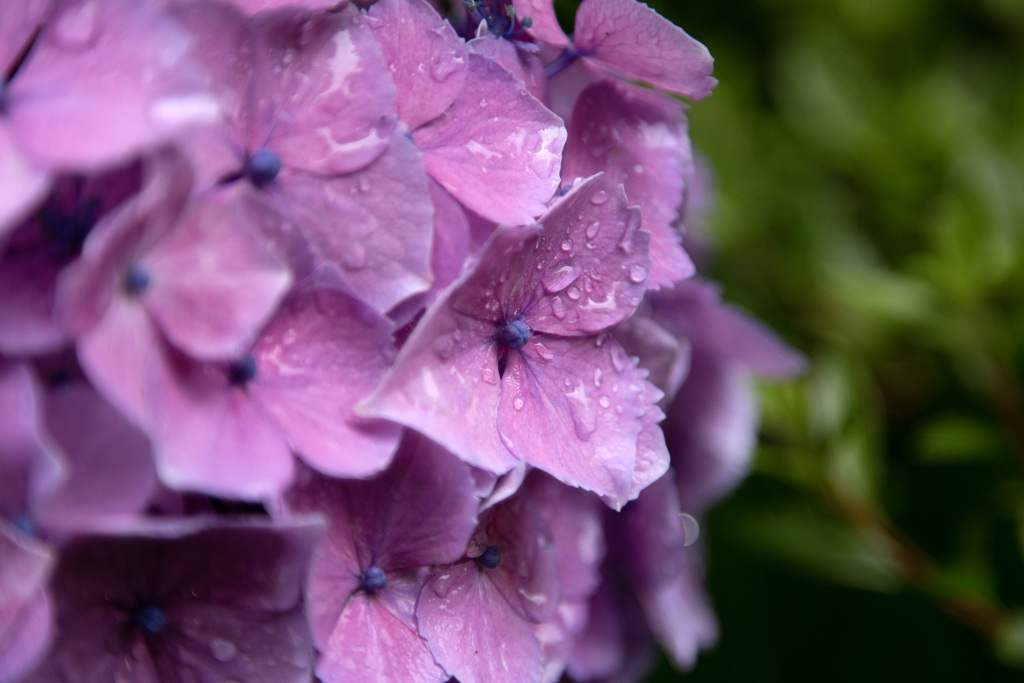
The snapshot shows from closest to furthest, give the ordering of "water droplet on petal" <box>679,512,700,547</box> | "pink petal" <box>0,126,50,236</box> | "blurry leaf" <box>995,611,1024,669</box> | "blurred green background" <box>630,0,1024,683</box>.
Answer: "pink petal" <box>0,126,50,236</box>
"water droplet on petal" <box>679,512,700,547</box>
"blurry leaf" <box>995,611,1024,669</box>
"blurred green background" <box>630,0,1024,683</box>

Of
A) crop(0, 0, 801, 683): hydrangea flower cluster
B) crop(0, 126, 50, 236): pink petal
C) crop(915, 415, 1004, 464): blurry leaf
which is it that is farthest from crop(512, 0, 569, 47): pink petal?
crop(915, 415, 1004, 464): blurry leaf

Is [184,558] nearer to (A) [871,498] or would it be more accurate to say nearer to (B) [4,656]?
(B) [4,656]

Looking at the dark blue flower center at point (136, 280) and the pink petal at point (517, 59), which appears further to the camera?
the pink petal at point (517, 59)

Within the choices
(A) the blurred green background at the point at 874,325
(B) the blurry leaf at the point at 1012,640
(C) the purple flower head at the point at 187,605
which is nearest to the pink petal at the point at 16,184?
(C) the purple flower head at the point at 187,605

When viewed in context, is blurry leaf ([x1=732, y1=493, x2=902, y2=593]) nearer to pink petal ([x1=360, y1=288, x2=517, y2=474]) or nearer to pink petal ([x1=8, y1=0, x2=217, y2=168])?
pink petal ([x1=360, y1=288, x2=517, y2=474])

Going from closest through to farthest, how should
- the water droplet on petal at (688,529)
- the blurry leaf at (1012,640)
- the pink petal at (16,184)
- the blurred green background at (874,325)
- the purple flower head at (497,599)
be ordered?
the pink petal at (16,184)
the purple flower head at (497,599)
the water droplet on petal at (688,529)
the blurry leaf at (1012,640)
the blurred green background at (874,325)

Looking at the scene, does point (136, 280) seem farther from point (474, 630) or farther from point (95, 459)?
point (474, 630)

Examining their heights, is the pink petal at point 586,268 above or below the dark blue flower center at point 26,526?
above

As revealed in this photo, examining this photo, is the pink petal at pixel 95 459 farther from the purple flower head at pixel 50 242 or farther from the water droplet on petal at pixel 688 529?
the water droplet on petal at pixel 688 529
